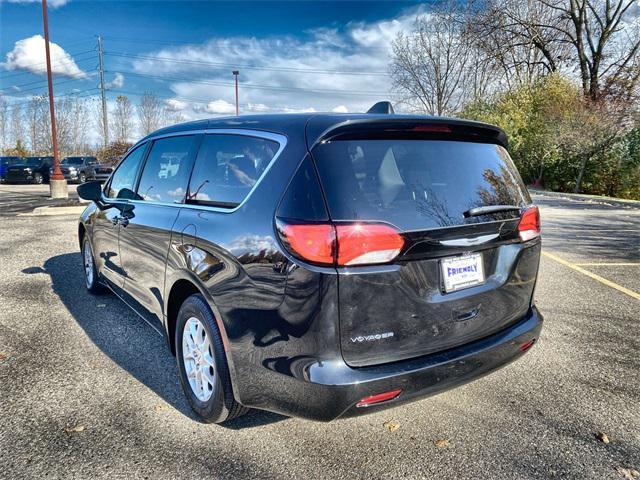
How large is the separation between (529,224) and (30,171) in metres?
30.2

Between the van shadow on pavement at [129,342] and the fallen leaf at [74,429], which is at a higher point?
the van shadow on pavement at [129,342]

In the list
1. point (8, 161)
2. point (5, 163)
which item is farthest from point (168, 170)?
point (8, 161)

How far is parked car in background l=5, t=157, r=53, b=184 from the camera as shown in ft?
85.1

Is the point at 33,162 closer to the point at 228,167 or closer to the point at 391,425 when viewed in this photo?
the point at 228,167

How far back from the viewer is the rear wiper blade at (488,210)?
225 cm

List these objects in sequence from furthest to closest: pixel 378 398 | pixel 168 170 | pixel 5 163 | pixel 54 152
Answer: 1. pixel 5 163
2. pixel 54 152
3. pixel 168 170
4. pixel 378 398

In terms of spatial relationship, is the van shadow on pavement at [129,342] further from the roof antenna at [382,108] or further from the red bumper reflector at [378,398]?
the roof antenna at [382,108]

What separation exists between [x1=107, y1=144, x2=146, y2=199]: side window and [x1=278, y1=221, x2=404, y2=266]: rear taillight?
2.27 meters

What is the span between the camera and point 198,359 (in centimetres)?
259

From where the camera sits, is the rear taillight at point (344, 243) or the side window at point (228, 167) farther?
the side window at point (228, 167)

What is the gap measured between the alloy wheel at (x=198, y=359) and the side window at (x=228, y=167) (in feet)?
2.43

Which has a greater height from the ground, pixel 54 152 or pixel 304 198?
pixel 54 152

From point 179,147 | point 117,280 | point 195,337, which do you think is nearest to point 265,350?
point 195,337

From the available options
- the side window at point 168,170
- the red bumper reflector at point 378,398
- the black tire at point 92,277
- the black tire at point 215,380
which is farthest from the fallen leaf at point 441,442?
the black tire at point 92,277
